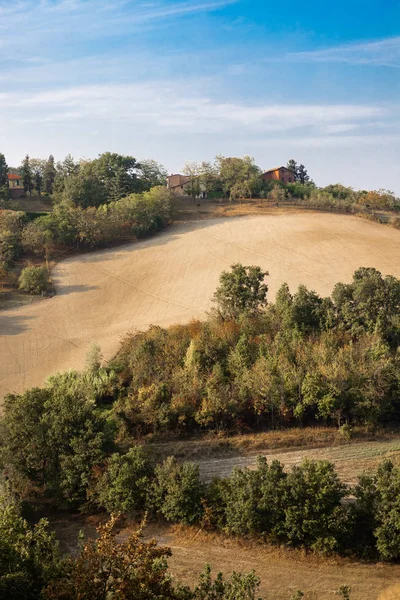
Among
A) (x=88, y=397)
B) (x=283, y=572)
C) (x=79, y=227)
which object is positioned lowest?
(x=283, y=572)

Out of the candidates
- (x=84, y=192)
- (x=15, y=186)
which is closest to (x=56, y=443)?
(x=84, y=192)

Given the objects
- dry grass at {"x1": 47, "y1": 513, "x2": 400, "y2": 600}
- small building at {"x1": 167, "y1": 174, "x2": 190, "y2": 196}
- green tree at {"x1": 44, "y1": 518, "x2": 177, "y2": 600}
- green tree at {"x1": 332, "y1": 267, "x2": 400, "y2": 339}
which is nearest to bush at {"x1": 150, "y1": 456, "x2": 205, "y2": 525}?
dry grass at {"x1": 47, "y1": 513, "x2": 400, "y2": 600}

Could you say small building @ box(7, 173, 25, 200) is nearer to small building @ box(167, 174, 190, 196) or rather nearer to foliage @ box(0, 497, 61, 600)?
small building @ box(167, 174, 190, 196)

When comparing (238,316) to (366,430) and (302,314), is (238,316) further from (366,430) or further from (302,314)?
(366,430)

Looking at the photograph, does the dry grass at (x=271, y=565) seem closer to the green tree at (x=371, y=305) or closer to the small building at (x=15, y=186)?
the green tree at (x=371, y=305)

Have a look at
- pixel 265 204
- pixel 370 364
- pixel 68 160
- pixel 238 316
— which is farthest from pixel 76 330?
pixel 68 160

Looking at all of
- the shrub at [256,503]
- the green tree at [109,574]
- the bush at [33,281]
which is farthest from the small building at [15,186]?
the green tree at [109,574]
